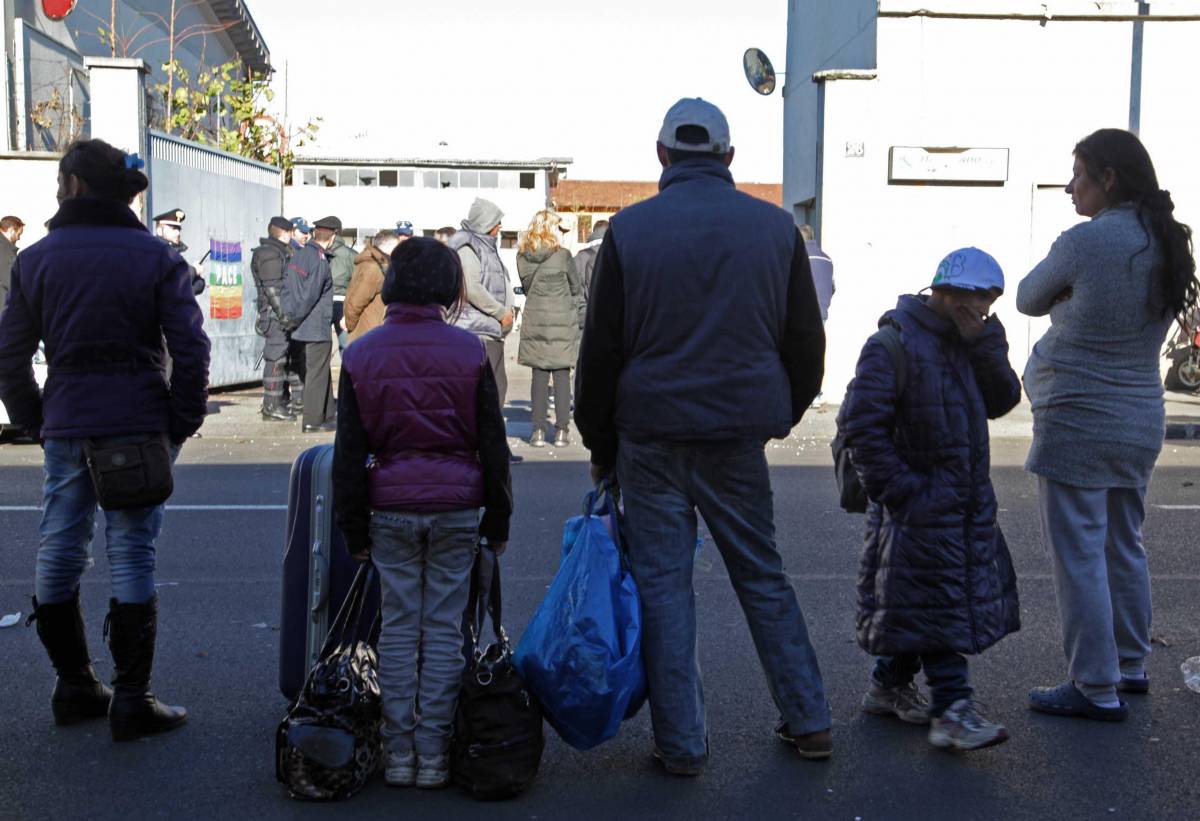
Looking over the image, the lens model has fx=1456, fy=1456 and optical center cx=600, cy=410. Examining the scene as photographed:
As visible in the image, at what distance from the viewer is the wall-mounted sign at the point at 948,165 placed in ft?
49.8

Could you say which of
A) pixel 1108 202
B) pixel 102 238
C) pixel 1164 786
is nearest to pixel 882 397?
pixel 1108 202

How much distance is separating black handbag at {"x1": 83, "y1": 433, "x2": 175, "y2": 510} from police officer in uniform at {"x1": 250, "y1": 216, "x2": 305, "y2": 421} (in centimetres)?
840

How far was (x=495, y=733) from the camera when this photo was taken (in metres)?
4.15

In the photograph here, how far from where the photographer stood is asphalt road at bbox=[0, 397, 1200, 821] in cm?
415

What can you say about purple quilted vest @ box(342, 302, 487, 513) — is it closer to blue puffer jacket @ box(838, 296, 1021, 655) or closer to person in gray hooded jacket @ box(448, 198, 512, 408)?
blue puffer jacket @ box(838, 296, 1021, 655)

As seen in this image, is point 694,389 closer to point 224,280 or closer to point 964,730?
point 964,730

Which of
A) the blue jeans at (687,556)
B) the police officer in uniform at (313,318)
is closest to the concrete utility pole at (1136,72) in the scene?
the police officer in uniform at (313,318)

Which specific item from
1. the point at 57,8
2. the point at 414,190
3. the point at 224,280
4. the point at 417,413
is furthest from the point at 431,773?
the point at 414,190

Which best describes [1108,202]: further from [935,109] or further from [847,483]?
[935,109]

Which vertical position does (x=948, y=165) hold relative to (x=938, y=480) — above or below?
above

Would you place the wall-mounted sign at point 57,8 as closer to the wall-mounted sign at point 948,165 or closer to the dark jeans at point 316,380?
the dark jeans at point 316,380

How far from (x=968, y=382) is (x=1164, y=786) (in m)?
1.32

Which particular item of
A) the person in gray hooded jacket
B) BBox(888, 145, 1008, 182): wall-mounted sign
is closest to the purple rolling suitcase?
the person in gray hooded jacket

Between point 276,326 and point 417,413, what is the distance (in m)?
9.33
